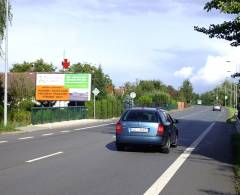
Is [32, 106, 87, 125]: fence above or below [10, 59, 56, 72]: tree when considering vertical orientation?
below

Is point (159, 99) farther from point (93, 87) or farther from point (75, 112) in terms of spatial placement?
point (75, 112)

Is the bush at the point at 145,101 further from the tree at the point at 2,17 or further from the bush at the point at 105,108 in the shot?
the tree at the point at 2,17

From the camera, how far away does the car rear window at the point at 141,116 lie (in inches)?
727

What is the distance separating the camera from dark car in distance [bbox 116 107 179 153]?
59.6 feet

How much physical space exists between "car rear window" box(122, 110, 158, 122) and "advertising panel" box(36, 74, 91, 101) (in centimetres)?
3397

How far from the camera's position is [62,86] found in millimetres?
54750

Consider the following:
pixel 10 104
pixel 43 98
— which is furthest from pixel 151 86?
pixel 10 104

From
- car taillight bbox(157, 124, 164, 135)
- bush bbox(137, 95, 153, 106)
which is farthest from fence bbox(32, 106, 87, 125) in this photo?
bush bbox(137, 95, 153, 106)

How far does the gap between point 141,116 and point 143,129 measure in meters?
0.61

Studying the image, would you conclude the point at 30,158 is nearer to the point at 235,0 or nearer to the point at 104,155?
the point at 104,155

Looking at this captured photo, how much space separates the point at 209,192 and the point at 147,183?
1.43 m

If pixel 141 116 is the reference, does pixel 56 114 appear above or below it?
below

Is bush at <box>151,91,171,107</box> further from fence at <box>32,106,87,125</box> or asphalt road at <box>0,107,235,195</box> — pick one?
asphalt road at <box>0,107,235,195</box>

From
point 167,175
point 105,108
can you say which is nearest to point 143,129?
point 167,175
